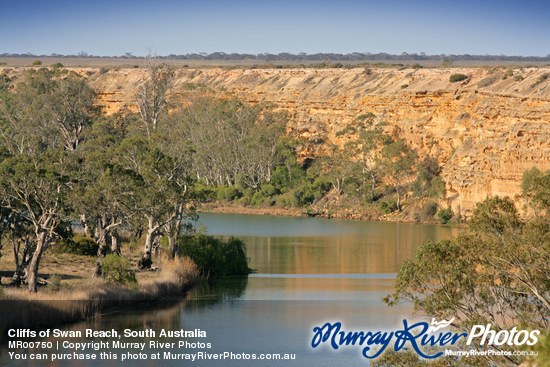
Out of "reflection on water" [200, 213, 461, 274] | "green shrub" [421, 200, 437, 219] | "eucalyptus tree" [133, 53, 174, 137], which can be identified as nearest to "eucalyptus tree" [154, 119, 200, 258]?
"reflection on water" [200, 213, 461, 274]

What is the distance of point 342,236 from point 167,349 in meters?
26.4

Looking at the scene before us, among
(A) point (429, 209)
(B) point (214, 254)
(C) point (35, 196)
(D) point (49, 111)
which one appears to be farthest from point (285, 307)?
(D) point (49, 111)

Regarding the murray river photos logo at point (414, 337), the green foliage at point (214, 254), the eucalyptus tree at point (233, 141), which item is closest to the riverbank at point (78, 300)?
the green foliage at point (214, 254)

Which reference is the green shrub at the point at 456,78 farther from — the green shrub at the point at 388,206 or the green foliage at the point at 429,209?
the green foliage at the point at 429,209

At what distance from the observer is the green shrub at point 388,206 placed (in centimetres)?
5452

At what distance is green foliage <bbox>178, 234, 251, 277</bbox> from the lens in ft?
99.0

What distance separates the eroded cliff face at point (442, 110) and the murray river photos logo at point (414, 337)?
30731mm

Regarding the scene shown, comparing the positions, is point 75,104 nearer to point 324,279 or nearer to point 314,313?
point 324,279

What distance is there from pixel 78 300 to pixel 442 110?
141 ft

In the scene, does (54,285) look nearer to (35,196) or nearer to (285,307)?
(35,196)

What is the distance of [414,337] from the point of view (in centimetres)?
1750

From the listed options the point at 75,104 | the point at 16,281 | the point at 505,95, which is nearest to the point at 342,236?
the point at 505,95

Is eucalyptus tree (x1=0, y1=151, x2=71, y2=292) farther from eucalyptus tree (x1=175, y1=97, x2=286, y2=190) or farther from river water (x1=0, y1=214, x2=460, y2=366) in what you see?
eucalyptus tree (x1=175, y1=97, x2=286, y2=190)

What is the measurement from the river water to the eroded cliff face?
927 centimetres
